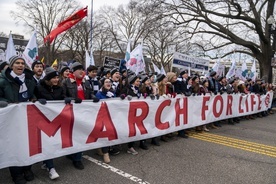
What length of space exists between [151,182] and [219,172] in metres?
1.25

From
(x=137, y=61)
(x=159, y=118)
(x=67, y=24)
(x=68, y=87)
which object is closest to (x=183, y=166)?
(x=159, y=118)

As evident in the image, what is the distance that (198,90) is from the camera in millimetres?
Answer: 7555

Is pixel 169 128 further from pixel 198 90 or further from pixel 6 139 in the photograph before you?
pixel 6 139

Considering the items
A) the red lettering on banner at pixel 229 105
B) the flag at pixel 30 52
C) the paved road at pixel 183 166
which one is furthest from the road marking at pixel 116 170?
the red lettering on banner at pixel 229 105

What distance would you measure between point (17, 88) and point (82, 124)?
117 centimetres

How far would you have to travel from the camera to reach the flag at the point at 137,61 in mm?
9625

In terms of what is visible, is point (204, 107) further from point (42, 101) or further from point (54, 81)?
point (42, 101)

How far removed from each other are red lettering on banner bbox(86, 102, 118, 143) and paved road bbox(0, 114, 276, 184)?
46cm

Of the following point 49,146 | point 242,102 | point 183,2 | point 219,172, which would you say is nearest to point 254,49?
point 183,2

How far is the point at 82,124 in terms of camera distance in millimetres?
4328

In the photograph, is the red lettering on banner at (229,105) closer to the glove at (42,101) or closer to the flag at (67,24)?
the flag at (67,24)

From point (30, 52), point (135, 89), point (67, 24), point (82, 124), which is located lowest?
point (82, 124)

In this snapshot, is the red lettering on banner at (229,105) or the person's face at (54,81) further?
the red lettering on banner at (229,105)

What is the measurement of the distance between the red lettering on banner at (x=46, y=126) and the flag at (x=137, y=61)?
570 centimetres
